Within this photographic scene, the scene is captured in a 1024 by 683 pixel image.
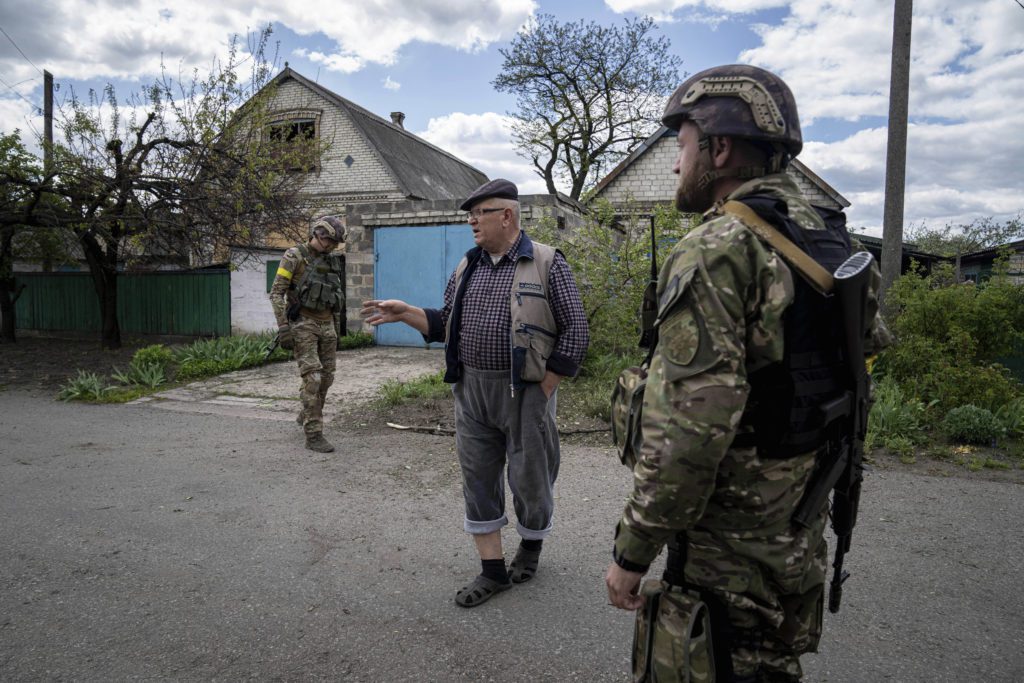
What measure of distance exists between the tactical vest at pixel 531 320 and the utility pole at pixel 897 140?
686 cm

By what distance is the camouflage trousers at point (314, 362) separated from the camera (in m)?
6.00

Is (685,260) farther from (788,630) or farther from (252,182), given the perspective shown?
(252,182)

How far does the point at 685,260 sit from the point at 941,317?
6.59 meters

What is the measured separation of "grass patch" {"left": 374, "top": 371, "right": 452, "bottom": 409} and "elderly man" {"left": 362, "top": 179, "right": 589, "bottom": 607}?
175 inches

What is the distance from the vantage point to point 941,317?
22.2 ft

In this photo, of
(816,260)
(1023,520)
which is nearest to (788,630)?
(816,260)

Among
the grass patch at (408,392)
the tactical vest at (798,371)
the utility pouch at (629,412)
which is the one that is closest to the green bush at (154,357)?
the grass patch at (408,392)

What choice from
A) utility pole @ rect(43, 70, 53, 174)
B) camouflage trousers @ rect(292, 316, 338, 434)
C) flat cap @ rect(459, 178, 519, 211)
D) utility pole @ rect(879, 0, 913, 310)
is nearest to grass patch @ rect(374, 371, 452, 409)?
camouflage trousers @ rect(292, 316, 338, 434)

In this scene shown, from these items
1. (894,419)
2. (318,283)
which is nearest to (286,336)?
(318,283)

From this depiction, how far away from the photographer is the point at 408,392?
26.0 ft

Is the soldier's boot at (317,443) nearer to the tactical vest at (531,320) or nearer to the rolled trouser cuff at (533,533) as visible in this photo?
the rolled trouser cuff at (533,533)

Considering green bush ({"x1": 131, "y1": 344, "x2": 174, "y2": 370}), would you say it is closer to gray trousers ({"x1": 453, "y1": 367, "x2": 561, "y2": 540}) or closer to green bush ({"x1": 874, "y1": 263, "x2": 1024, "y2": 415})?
gray trousers ({"x1": 453, "y1": 367, "x2": 561, "y2": 540})

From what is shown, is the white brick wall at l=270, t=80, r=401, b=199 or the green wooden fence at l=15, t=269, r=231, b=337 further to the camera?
the white brick wall at l=270, t=80, r=401, b=199

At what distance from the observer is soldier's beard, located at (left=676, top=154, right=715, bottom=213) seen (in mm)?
1712
